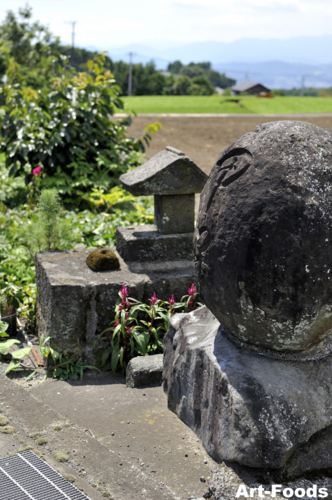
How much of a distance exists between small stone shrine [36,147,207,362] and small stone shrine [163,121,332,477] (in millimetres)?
1459

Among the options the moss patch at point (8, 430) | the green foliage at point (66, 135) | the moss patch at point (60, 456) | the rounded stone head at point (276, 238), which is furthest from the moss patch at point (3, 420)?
the green foliage at point (66, 135)

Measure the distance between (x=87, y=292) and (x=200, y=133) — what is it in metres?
14.4

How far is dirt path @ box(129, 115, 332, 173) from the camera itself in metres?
14.0

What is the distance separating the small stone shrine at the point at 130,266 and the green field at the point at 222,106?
21138mm

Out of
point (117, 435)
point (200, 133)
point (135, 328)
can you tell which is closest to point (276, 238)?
point (117, 435)

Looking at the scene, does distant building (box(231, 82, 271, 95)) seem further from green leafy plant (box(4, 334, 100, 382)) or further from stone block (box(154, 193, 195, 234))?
green leafy plant (box(4, 334, 100, 382))

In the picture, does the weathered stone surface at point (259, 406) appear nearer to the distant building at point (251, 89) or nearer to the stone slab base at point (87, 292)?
the stone slab base at point (87, 292)

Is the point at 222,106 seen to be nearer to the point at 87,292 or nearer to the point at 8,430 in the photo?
the point at 87,292

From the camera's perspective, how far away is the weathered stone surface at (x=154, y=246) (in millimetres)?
4750

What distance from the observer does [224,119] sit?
22.5m

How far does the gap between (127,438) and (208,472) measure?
1.96ft

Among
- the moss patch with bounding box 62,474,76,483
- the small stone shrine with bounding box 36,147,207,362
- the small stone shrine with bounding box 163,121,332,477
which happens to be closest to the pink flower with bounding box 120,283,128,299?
the small stone shrine with bounding box 36,147,207,362

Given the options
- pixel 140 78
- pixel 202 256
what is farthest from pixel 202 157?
pixel 140 78

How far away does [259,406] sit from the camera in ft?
8.93
